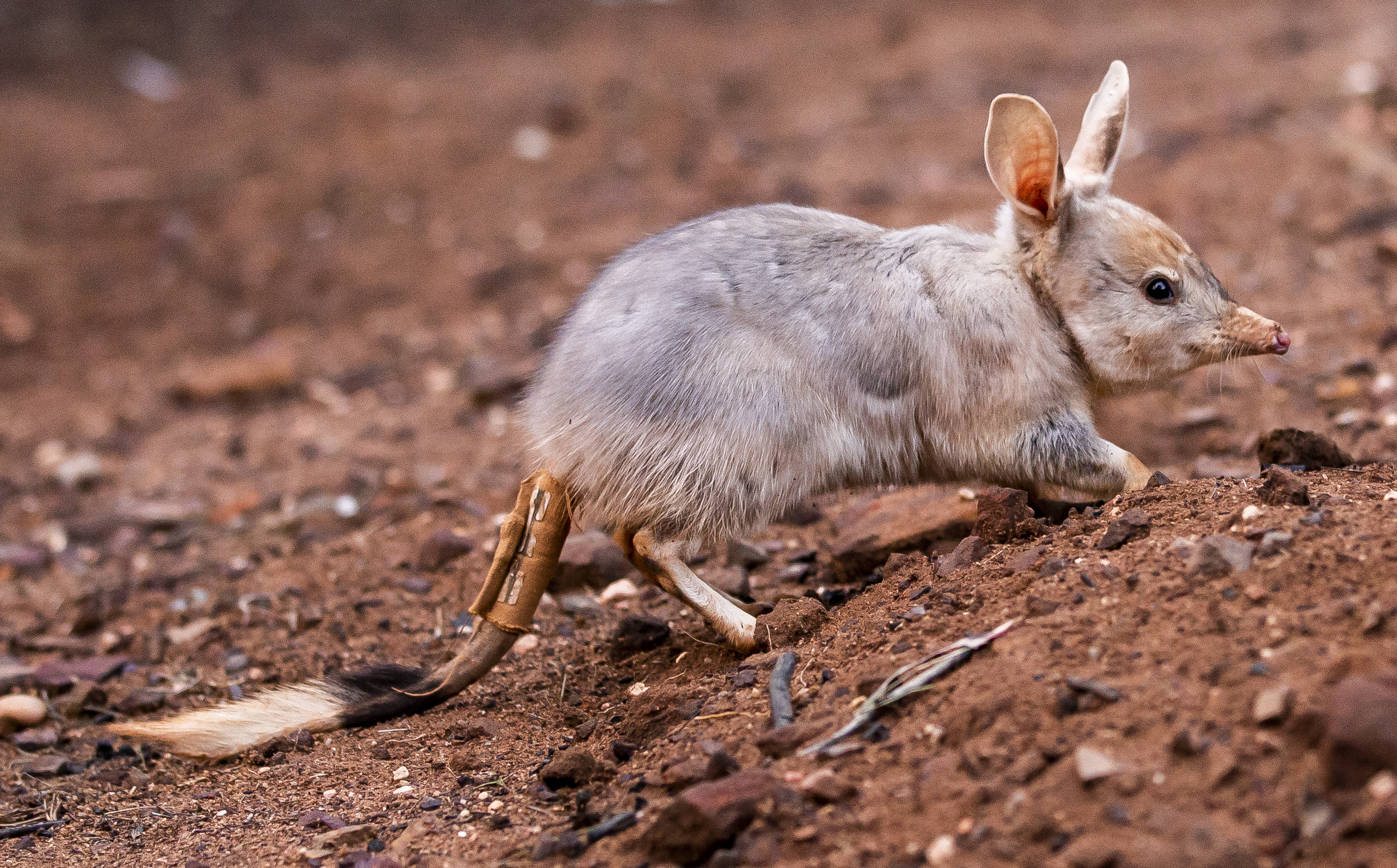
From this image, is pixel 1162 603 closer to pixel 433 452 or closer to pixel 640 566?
pixel 640 566

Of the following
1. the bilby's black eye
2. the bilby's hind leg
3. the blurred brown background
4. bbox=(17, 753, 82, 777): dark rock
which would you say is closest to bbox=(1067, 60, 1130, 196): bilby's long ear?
the bilby's black eye

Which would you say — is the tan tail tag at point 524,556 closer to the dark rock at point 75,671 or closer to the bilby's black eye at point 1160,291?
the dark rock at point 75,671

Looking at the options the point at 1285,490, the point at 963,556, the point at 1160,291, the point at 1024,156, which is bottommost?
the point at 963,556

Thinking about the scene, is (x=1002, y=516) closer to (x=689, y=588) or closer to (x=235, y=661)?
(x=689, y=588)

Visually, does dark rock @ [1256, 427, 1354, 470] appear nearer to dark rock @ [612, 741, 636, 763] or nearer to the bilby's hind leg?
the bilby's hind leg

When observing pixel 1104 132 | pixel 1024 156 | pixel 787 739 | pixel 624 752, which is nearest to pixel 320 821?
pixel 624 752

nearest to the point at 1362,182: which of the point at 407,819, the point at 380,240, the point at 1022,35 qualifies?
the point at 1022,35
